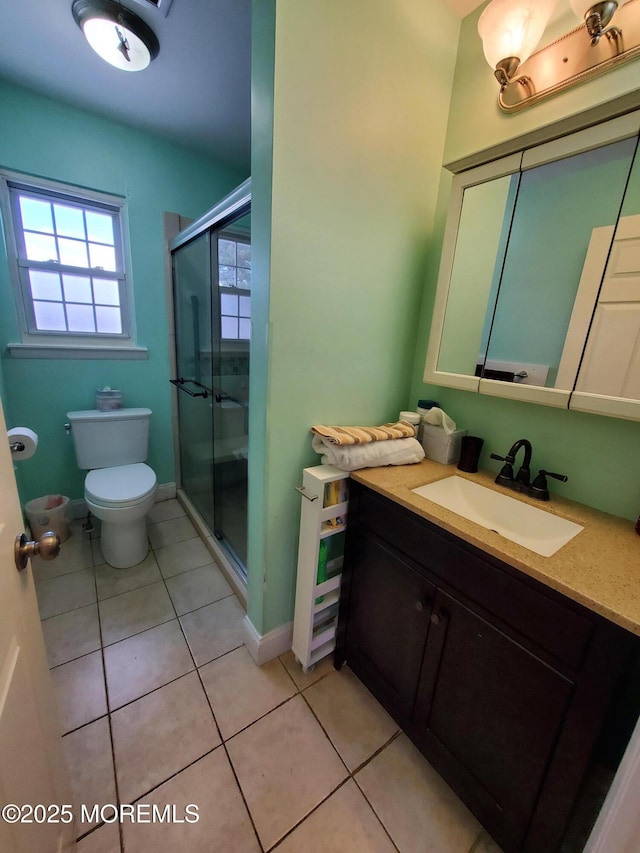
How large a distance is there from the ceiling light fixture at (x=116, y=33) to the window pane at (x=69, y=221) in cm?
90

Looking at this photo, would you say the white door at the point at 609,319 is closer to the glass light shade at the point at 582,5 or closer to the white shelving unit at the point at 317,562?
the glass light shade at the point at 582,5

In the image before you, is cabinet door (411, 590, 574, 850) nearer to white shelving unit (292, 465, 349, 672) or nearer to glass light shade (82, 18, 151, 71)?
white shelving unit (292, 465, 349, 672)

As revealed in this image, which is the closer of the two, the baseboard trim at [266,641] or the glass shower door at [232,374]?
the baseboard trim at [266,641]

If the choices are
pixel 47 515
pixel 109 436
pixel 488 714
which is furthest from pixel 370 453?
pixel 47 515

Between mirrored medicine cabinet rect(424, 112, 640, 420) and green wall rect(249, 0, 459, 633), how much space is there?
20 cm

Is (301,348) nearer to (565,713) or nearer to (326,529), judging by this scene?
(326,529)

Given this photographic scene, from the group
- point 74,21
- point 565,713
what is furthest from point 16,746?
point 74,21

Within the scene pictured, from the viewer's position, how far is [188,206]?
2168 mm

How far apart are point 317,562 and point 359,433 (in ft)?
1.65

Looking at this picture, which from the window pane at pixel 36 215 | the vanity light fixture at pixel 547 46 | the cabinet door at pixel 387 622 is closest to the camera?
the vanity light fixture at pixel 547 46

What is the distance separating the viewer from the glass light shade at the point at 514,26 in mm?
961

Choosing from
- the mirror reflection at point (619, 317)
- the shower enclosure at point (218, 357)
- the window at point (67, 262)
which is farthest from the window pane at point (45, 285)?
the mirror reflection at point (619, 317)

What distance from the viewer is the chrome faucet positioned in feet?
3.55

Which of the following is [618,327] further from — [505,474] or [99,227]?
[99,227]
